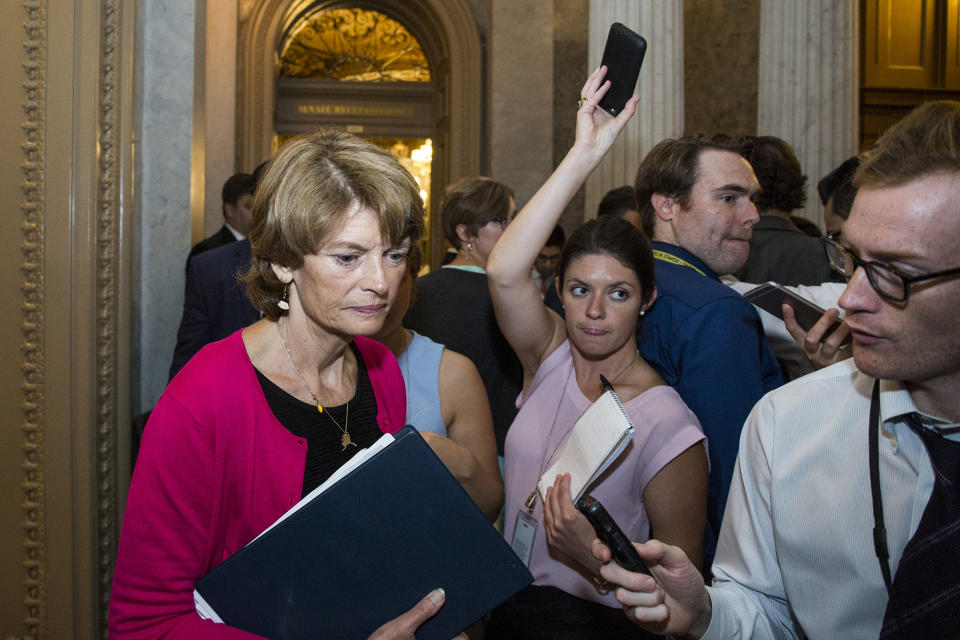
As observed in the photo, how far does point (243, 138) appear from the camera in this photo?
9055mm

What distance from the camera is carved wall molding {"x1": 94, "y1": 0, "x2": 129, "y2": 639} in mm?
3158

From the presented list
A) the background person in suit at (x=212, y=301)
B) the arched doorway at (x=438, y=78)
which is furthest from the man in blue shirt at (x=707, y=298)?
the arched doorway at (x=438, y=78)

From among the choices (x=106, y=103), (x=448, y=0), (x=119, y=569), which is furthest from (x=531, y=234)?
(x=448, y=0)

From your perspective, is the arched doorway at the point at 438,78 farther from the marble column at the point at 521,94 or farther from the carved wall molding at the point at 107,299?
the carved wall molding at the point at 107,299

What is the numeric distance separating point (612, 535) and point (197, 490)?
782 millimetres

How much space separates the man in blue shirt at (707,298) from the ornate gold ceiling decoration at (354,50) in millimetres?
8766

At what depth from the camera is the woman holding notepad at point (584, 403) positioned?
2039 millimetres

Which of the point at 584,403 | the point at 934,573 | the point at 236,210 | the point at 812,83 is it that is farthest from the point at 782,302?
the point at 812,83

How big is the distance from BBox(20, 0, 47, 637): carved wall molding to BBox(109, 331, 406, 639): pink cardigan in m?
1.80

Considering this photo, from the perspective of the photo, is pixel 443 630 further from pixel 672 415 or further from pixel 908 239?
pixel 908 239

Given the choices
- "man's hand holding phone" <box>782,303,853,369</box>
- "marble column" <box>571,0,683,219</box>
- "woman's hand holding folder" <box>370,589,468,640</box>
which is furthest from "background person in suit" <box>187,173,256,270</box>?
"woman's hand holding folder" <box>370,589,468,640</box>

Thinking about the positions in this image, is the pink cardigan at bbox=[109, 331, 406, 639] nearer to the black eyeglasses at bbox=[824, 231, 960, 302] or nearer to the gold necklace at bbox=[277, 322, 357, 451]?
the gold necklace at bbox=[277, 322, 357, 451]

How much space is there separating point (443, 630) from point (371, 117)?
1007cm

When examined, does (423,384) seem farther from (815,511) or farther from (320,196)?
(815,511)
